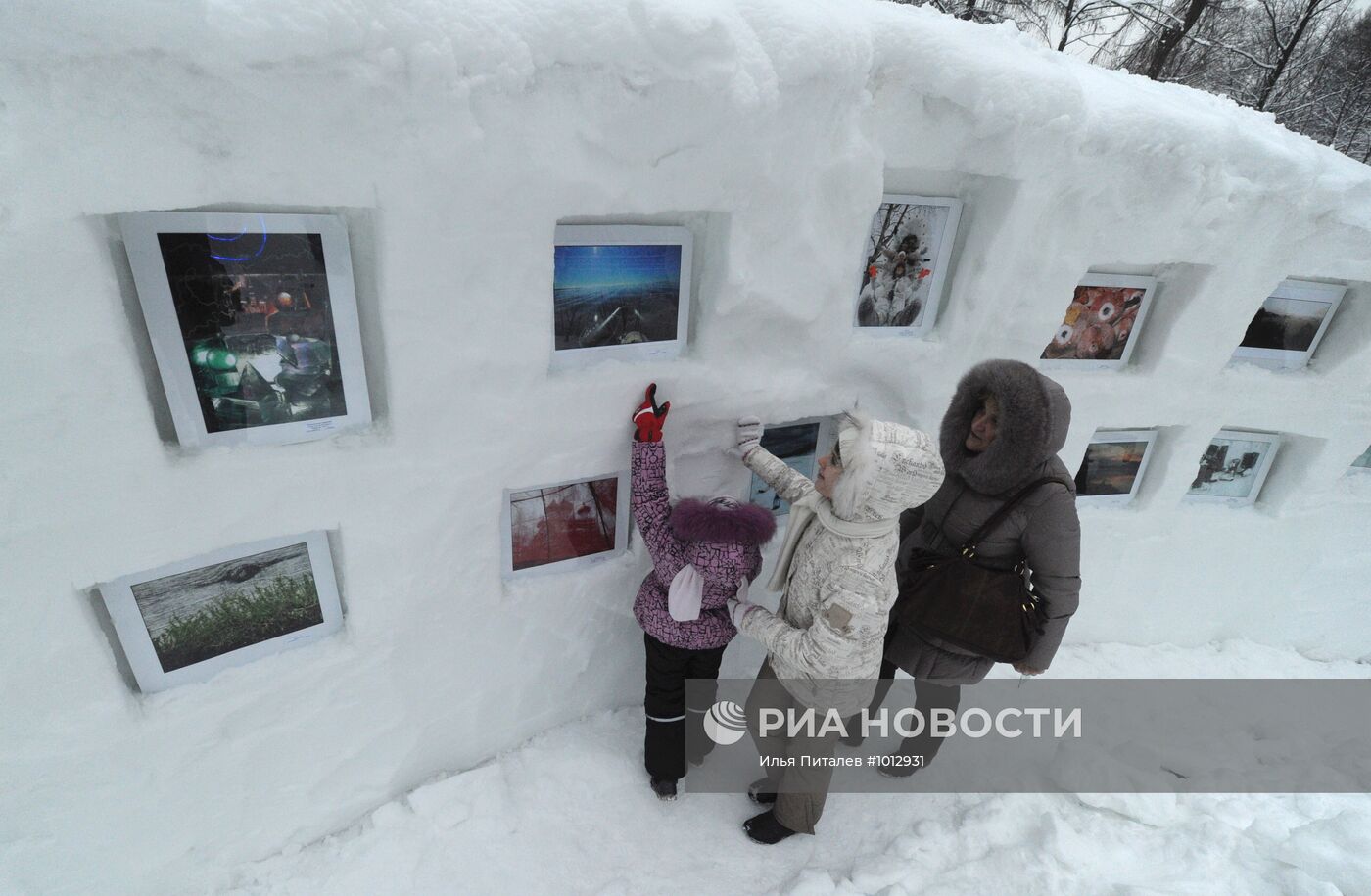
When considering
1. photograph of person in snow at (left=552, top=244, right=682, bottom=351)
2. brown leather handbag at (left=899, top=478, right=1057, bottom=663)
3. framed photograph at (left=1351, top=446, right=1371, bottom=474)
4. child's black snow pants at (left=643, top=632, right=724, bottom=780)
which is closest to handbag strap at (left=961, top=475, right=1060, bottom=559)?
brown leather handbag at (left=899, top=478, right=1057, bottom=663)

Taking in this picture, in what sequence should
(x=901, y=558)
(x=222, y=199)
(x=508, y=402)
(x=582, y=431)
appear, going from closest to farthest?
(x=222, y=199) < (x=508, y=402) < (x=582, y=431) < (x=901, y=558)

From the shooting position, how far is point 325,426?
156cm

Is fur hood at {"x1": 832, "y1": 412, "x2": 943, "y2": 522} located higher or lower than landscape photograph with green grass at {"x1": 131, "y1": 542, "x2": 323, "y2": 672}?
higher

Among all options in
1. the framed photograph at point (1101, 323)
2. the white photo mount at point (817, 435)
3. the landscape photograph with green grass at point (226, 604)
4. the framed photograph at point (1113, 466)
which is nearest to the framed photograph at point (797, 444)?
the white photo mount at point (817, 435)

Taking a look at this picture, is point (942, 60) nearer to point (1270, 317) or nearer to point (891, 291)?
point (891, 291)

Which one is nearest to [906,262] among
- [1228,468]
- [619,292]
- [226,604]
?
[619,292]

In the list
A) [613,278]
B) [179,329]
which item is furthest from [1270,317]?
[179,329]

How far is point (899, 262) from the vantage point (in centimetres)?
221

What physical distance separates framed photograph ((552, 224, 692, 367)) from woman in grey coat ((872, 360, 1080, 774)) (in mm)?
917

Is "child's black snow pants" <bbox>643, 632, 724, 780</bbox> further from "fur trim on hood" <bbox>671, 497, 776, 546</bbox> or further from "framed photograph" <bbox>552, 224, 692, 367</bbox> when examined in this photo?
"framed photograph" <bbox>552, 224, 692, 367</bbox>

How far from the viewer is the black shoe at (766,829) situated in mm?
2201

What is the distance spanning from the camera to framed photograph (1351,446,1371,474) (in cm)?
335

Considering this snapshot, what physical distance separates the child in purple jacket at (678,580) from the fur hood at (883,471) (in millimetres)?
276

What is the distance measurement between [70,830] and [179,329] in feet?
4.22
